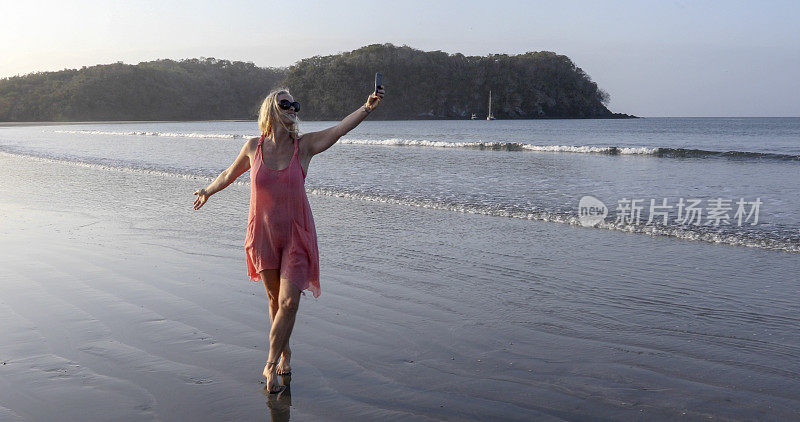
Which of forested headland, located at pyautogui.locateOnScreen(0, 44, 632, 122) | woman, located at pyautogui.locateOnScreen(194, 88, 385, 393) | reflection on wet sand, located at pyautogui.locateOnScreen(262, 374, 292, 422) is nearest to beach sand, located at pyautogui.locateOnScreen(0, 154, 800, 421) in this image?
reflection on wet sand, located at pyautogui.locateOnScreen(262, 374, 292, 422)

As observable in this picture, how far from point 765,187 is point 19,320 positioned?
13.8 meters

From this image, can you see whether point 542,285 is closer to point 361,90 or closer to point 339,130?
point 339,130

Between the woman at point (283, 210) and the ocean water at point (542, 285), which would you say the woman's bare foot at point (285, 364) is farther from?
the ocean water at point (542, 285)

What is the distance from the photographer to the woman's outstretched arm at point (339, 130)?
11.8ft

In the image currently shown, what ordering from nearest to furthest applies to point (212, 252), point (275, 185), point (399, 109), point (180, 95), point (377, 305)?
point (275, 185), point (377, 305), point (212, 252), point (399, 109), point (180, 95)

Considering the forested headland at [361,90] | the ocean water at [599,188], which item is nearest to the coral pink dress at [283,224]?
the ocean water at [599,188]

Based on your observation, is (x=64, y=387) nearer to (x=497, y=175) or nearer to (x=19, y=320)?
(x=19, y=320)

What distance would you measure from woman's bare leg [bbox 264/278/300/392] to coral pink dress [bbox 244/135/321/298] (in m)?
0.05

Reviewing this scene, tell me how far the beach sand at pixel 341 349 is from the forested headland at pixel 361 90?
109399 millimetres

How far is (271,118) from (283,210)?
0.50m

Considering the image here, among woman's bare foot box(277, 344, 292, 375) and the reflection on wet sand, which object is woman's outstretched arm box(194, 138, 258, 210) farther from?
the reflection on wet sand

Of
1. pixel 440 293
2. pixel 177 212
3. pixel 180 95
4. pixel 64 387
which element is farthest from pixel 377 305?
pixel 180 95

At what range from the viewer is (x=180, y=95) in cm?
13450

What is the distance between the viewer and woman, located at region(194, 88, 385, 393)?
361 cm
